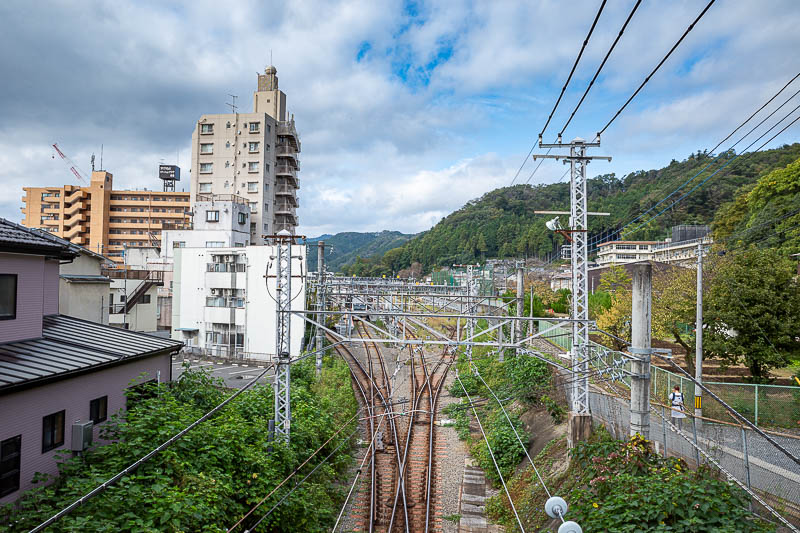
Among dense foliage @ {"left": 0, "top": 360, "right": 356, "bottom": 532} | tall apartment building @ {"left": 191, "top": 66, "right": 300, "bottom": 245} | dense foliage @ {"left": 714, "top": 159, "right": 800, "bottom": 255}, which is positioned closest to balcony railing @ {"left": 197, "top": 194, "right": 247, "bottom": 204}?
tall apartment building @ {"left": 191, "top": 66, "right": 300, "bottom": 245}

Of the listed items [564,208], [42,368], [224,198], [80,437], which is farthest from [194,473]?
[564,208]

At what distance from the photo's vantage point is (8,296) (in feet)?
25.8

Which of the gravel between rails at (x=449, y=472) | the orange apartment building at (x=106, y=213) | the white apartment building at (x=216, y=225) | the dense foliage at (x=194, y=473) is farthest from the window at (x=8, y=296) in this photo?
the orange apartment building at (x=106, y=213)

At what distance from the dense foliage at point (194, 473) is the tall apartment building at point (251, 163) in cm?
2941

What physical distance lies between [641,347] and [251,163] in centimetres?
3847

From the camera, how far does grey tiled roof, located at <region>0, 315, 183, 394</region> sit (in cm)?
678

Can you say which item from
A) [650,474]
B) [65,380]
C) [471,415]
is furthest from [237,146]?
[650,474]

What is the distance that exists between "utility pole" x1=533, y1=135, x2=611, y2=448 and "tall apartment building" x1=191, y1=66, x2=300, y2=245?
32.1 meters

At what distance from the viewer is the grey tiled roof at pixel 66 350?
6777 millimetres

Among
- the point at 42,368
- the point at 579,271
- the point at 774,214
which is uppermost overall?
the point at 774,214

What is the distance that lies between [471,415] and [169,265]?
29099 millimetres

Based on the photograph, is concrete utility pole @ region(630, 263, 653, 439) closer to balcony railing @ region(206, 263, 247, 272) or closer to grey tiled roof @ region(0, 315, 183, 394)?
grey tiled roof @ region(0, 315, 183, 394)

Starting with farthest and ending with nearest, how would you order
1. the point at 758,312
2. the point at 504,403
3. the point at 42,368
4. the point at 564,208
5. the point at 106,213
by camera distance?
1. the point at 564,208
2. the point at 106,213
3. the point at 504,403
4. the point at 758,312
5. the point at 42,368

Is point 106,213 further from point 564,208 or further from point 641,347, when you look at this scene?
point 641,347
